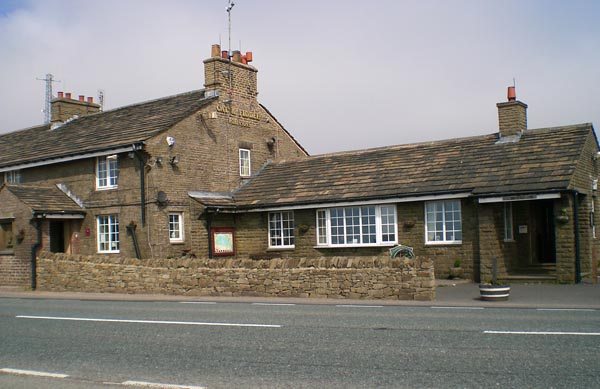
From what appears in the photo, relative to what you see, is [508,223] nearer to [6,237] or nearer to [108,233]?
[108,233]

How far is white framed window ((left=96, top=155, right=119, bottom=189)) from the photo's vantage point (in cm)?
2661

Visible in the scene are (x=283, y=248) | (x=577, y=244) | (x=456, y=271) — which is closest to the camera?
(x=577, y=244)

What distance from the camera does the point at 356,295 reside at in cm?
1772

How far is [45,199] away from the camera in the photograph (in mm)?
26438

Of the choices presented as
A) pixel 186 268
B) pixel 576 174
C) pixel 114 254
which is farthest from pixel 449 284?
pixel 114 254

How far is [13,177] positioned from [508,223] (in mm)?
22549

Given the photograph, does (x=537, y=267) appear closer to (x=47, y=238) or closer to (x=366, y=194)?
(x=366, y=194)

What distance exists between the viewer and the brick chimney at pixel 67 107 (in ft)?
112

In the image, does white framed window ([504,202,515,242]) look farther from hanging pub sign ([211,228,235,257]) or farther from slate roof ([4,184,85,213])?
slate roof ([4,184,85,213])

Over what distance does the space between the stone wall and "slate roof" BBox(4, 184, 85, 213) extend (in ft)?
9.59

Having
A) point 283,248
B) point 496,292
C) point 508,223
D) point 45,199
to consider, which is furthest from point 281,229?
point 496,292

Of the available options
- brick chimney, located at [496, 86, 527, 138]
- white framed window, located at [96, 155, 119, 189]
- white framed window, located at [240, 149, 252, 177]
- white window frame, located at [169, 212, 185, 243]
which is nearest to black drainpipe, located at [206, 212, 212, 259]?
white window frame, located at [169, 212, 185, 243]

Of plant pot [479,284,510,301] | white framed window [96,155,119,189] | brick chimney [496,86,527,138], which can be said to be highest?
brick chimney [496,86,527,138]

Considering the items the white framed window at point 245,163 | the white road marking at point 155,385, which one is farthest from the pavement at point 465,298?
the white framed window at point 245,163
